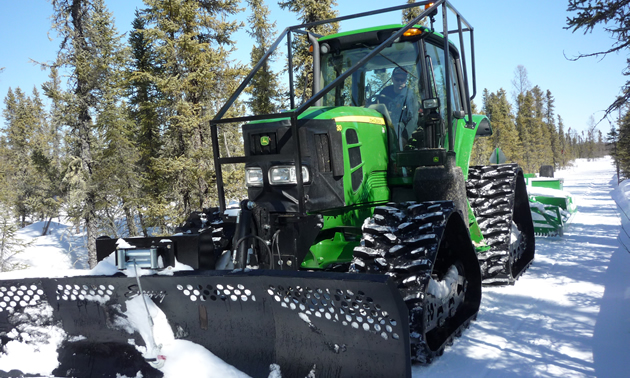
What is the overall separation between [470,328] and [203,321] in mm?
2695

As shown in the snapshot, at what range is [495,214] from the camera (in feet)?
20.6

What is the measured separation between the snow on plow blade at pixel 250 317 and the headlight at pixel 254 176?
1.19 meters

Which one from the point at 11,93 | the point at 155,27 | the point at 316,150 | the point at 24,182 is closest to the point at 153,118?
the point at 155,27

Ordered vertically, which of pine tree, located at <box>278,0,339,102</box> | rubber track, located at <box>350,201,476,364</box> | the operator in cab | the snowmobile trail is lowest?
the snowmobile trail

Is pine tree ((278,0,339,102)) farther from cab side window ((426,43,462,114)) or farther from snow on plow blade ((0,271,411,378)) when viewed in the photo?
snow on plow blade ((0,271,411,378))

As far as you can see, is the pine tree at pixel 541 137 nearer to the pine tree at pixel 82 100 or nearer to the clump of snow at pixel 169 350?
the pine tree at pixel 82 100

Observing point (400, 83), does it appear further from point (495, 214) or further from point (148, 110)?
point (148, 110)

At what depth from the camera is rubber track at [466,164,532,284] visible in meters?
6.09

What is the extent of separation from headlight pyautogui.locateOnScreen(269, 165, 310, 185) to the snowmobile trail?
1776 millimetres

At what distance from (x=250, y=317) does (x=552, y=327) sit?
3153 millimetres

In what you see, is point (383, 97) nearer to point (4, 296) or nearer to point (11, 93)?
point (4, 296)

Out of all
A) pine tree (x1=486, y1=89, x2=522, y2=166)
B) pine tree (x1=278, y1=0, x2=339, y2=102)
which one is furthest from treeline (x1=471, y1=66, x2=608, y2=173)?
pine tree (x1=278, y1=0, x2=339, y2=102)

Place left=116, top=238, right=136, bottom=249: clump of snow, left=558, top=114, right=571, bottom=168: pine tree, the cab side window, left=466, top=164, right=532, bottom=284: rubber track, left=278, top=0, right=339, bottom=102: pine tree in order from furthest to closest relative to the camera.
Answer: left=558, top=114, right=571, bottom=168: pine tree < left=278, top=0, right=339, bottom=102: pine tree < left=466, top=164, right=532, bottom=284: rubber track < the cab side window < left=116, top=238, right=136, bottom=249: clump of snow

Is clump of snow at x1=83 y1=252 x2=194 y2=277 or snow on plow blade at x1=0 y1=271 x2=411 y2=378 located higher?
clump of snow at x1=83 y1=252 x2=194 y2=277
